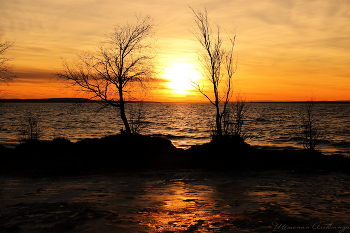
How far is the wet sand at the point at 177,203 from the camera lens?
6.71 meters

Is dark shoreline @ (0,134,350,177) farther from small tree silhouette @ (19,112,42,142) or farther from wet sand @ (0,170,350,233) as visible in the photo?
small tree silhouette @ (19,112,42,142)

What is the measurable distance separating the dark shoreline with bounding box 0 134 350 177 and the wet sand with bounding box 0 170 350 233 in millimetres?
1563

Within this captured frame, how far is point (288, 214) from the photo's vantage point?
7574 millimetres

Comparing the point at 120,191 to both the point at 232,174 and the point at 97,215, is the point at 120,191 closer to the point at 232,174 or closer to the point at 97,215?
the point at 97,215

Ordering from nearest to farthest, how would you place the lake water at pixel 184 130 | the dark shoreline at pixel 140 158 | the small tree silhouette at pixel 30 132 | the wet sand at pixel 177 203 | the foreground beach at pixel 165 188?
the wet sand at pixel 177 203 < the foreground beach at pixel 165 188 < the dark shoreline at pixel 140 158 < the small tree silhouette at pixel 30 132 < the lake water at pixel 184 130

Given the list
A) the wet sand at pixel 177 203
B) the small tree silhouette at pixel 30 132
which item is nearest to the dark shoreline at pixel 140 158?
the wet sand at pixel 177 203

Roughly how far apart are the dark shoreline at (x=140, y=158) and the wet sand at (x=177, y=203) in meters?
1.56

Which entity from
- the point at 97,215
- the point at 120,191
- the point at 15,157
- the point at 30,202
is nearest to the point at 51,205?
the point at 30,202

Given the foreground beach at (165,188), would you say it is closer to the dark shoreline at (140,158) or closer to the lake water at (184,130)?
the dark shoreline at (140,158)

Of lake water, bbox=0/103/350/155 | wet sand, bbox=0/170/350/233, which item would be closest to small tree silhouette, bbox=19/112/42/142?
lake water, bbox=0/103/350/155

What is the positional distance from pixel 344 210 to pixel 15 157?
52.5 feet

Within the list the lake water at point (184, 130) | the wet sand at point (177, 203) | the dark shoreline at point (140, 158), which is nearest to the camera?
the wet sand at point (177, 203)

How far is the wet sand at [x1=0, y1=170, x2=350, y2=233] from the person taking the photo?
6715 mm

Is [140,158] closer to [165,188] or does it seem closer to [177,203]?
[165,188]
